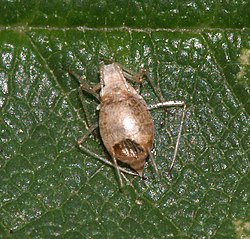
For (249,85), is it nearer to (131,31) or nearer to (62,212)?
(131,31)

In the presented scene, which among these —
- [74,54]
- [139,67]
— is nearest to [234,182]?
[139,67]

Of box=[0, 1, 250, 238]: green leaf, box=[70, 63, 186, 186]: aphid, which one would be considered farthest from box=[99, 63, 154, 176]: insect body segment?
box=[0, 1, 250, 238]: green leaf

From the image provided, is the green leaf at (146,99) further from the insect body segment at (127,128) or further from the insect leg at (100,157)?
the insect body segment at (127,128)

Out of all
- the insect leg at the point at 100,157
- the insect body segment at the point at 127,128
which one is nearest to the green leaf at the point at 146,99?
the insect leg at the point at 100,157

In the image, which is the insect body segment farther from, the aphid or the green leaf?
the green leaf

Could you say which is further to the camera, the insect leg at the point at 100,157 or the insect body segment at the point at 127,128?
the insect leg at the point at 100,157
